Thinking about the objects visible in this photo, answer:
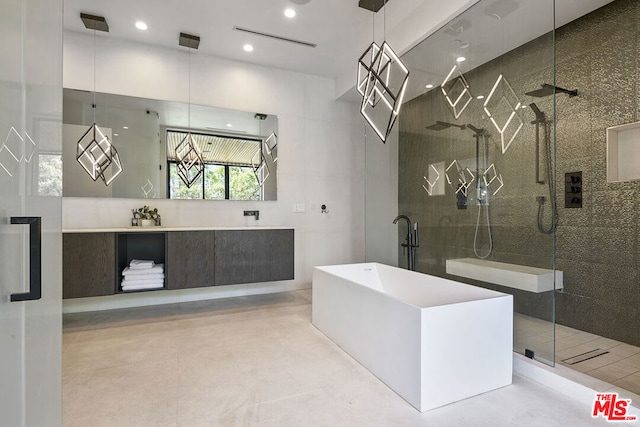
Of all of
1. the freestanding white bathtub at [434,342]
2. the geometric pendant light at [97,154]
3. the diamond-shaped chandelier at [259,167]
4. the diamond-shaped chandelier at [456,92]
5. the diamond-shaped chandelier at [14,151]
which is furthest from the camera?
the diamond-shaped chandelier at [259,167]

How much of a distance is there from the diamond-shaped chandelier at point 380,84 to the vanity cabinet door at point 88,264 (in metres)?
2.63

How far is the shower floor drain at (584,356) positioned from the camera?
218 centimetres

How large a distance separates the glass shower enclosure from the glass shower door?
8.47 feet

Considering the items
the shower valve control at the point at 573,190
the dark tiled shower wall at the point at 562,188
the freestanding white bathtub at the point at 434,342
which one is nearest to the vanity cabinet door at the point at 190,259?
the freestanding white bathtub at the point at 434,342

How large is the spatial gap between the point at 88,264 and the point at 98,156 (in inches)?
47.4

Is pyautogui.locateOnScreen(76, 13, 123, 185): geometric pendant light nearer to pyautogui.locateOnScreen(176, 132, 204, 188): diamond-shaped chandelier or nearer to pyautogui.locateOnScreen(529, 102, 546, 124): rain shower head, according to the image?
pyautogui.locateOnScreen(176, 132, 204, 188): diamond-shaped chandelier

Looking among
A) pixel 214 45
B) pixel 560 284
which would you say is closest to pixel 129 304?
pixel 214 45

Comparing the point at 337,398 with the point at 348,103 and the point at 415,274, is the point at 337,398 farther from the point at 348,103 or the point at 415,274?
the point at 348,103

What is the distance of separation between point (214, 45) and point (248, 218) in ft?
6.78

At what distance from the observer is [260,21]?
326 centimetres

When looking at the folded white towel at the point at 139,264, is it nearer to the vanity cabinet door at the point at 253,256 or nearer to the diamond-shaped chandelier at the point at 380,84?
the vanity cabinet door at the point at 253,256

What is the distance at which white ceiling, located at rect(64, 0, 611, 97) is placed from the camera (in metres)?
2.97

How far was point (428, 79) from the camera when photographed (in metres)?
3.04

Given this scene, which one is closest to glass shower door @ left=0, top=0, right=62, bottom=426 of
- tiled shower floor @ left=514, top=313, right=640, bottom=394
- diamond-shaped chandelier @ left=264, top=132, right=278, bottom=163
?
tiled shower floor @ left=514, top=313, right=640, bottom=394
